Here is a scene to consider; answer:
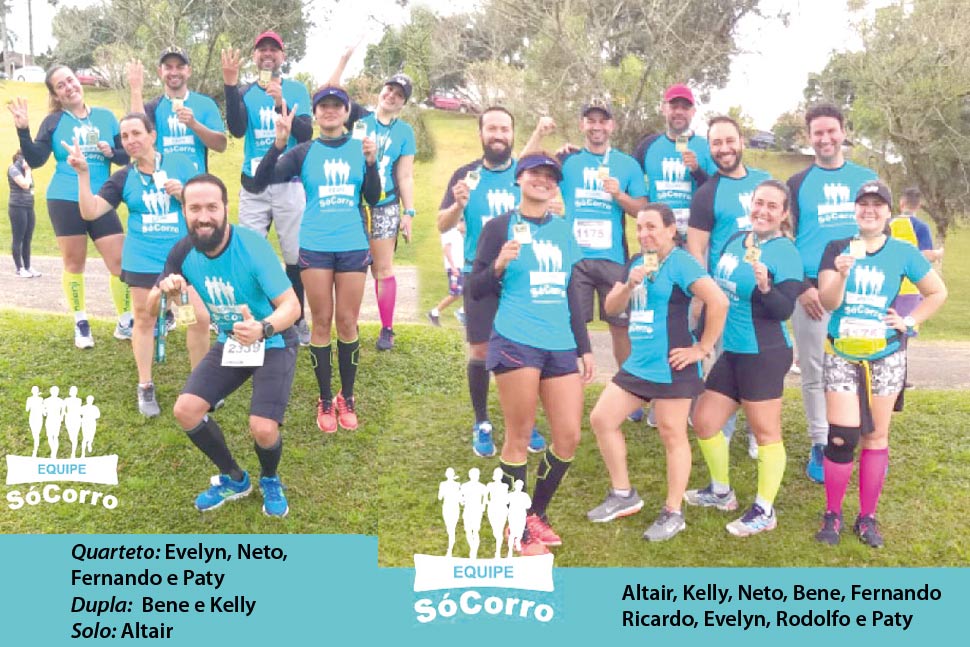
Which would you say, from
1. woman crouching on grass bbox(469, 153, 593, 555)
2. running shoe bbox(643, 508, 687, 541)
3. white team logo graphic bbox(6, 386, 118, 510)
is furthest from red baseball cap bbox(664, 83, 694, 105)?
white team logo graphic bbox(6, 386, 118, 510)

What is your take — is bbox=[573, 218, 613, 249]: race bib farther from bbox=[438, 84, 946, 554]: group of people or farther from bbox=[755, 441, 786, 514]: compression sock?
bbox=[755, 441, 786, 514]: compression sock

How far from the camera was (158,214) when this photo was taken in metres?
5.80

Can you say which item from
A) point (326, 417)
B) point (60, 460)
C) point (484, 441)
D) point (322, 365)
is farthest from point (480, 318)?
point (60, 460)

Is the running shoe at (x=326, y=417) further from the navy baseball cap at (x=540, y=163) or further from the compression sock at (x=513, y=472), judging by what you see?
the navy baseball cap at (x=540, y=163)

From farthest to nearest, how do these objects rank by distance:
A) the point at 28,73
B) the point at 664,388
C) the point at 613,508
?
the point at 28,73 < the point at 613,508 < the point at 664,388

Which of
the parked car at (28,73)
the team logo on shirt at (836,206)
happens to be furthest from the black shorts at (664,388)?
the parked car at (28,73)

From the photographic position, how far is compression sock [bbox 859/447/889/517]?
15.8ft

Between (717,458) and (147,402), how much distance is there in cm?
390

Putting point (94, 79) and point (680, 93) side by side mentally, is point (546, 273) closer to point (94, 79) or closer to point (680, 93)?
point (680, 93)

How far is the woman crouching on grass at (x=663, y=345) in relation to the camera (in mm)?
4566

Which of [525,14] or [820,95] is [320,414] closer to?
[525,14]

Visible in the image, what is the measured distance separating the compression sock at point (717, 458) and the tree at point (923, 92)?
38.3ft

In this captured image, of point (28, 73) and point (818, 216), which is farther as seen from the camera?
point (28, 73)

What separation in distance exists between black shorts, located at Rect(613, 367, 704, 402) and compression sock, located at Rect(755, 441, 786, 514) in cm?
58
